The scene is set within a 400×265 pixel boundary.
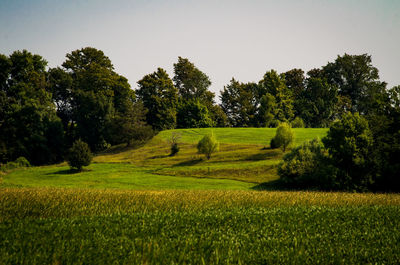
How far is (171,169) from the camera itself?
153 feet

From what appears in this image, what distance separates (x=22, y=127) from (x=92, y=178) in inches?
1448

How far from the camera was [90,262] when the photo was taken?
24.7 feet

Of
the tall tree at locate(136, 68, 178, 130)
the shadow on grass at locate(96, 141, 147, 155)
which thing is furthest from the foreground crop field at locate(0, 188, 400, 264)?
the tall tree at locate(136, 68, 178, 130)

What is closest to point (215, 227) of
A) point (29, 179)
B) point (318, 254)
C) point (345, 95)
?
point (318, 254)

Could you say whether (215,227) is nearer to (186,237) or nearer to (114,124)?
(186,237)

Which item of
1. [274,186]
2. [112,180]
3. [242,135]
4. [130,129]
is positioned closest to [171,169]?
[112,180]

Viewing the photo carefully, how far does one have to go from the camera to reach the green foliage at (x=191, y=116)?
3775 inches

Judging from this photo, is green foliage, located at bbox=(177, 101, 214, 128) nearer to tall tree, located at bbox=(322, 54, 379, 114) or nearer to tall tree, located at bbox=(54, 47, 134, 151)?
tall tree, located at bbox=(54, 47, 134, 151)

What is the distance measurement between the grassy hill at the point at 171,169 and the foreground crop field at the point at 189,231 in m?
18.4

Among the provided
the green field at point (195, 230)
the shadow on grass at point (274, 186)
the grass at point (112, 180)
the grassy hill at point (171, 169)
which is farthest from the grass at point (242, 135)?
the green field at point (195, 230)

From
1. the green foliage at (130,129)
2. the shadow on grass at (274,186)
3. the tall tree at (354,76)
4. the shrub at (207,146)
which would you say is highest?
the tall tree at (354,76)

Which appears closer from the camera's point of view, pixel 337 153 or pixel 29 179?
pixel 337 153

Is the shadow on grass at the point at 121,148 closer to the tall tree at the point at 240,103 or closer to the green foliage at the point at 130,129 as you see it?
the green foliage at the point at 130,129

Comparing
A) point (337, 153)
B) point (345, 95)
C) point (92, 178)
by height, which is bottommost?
point (92, 178)
